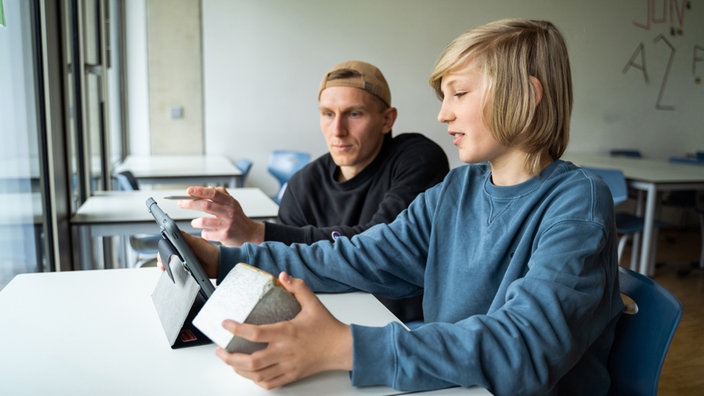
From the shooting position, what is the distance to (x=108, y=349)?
90 cm

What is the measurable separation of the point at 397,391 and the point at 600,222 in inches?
16.0

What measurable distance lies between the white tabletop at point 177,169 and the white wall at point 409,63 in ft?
2.36

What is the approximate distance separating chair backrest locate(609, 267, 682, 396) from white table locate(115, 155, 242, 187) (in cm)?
284

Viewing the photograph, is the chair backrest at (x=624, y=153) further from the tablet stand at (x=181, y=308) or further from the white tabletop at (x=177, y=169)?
the tablet stand at (x=181, y=308)

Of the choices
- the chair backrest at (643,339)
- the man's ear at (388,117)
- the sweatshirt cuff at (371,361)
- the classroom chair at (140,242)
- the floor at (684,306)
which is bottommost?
the floor at (684,306)

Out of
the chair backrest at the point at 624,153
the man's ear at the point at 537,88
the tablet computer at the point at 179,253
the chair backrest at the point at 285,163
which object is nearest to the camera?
the tablet computer at the point at 179,253

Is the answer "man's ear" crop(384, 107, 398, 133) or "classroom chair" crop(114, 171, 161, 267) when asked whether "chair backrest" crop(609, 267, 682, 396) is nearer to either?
"man's ear" crop(384, 107, 398, 133)

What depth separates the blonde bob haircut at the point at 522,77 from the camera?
3.25ft

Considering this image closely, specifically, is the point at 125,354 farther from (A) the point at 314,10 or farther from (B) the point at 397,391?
(A) the point at 314,10

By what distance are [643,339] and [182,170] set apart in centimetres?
339

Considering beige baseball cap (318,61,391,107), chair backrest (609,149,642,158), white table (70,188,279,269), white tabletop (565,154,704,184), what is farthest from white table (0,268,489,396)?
chair backrest (609,149,642,158)

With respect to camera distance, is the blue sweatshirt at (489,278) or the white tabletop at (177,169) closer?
the blue sweatshirt at (489,278)

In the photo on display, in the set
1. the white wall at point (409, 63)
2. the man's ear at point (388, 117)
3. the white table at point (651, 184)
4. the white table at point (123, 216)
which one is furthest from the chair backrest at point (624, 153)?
the man's ear at point (388, 117)

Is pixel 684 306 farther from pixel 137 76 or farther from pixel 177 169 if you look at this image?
pixel 137 76
